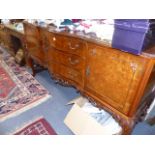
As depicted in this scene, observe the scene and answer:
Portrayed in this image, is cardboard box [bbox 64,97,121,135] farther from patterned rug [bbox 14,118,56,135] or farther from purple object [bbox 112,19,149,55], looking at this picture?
purple object [bbox 112,19,149,55]

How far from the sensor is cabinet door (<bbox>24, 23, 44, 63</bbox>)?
1979 mm

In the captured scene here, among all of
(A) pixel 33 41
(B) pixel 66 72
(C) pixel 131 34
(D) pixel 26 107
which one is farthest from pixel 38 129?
(C) pixel 131 34

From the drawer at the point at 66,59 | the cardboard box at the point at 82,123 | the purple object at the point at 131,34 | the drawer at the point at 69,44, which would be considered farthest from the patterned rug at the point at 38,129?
the purple object at the point at 131,34

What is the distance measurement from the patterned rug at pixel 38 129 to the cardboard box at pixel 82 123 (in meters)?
0.20

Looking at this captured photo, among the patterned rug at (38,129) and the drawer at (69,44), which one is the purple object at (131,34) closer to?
the drawer at (69,44)

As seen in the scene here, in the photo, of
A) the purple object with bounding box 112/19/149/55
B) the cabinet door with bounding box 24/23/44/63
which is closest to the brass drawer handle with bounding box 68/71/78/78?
the cabinet door with bounding box 24/23/44/63

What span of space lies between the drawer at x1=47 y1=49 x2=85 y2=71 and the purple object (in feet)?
1.67

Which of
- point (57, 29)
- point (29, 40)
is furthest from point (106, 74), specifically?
point (29, 40)

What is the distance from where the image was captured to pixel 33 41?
215 centimetres

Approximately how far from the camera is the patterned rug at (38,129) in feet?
5.39

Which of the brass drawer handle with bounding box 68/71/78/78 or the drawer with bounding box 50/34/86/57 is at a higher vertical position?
the drawer with bounding box 50/34/86/57

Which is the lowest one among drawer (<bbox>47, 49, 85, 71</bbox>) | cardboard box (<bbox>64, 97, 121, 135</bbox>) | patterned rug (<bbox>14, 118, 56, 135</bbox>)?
patterned rug (<bbox>14, 118, 56, 135</bbox>)

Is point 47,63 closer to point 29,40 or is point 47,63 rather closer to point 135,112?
point 29,40
